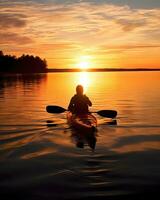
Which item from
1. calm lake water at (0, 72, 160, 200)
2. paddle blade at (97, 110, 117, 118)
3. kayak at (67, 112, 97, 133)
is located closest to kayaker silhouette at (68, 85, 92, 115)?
kayak at (67, 112, 97, 133)

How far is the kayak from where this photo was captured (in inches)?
557

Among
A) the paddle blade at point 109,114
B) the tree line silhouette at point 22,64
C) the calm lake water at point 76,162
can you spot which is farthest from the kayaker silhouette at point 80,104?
the tree line silhouette at point 22,64

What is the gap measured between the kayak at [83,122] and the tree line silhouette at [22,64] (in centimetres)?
12077

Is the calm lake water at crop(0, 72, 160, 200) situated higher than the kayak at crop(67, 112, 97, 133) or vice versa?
the kayak at crop(67, 112, 97, 133)

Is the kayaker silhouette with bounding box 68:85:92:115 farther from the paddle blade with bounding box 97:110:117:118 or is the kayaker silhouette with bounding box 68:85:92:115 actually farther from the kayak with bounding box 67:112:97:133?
the paddle blade with bounding box 97:110:117:118

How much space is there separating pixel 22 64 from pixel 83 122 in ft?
506

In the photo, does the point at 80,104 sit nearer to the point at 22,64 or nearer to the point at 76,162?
the point at 76,162

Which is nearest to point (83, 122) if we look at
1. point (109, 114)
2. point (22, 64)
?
point (109, 114)

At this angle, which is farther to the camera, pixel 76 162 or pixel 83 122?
pixel 83 122

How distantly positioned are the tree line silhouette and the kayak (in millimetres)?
120770

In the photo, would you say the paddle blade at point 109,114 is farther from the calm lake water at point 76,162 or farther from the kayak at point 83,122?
the kayak at point 83,122

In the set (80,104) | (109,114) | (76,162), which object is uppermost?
(80,104)

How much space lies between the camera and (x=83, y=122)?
15109 millimetres

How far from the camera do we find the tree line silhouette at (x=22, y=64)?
13625 centimetres
